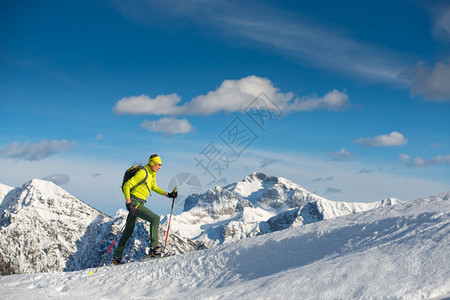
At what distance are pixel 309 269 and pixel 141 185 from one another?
6.47 m

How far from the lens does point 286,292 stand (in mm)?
7480

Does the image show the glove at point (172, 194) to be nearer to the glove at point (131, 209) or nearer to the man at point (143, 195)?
the man at point (143, 195)

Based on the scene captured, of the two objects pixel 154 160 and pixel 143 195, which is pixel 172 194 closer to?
pixel 143 195

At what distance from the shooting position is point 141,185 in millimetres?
12594

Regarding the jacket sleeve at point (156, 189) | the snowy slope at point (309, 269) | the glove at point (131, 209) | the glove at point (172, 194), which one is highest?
the jacket sleeve at point (156, 189)

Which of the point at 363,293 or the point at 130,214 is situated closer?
the point at 363,293

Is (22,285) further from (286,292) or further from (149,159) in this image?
(286,292)

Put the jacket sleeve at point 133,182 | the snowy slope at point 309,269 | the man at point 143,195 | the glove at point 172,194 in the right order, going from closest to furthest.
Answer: the snowy slope at point 309,269 < the jacket sleeve at point 133,182 < the man at point 143,195 < the glove at point 172,194

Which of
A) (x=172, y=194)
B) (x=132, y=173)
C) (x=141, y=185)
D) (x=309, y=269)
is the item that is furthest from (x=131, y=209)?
(x=309, y=269)

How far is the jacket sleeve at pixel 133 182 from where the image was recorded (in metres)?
12.2

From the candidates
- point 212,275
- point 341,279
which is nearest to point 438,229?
point 341,279

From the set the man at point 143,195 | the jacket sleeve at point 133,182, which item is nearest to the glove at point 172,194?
the man at point 143,195

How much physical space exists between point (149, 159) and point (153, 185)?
93 centimetres

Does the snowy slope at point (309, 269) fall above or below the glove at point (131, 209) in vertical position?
below
